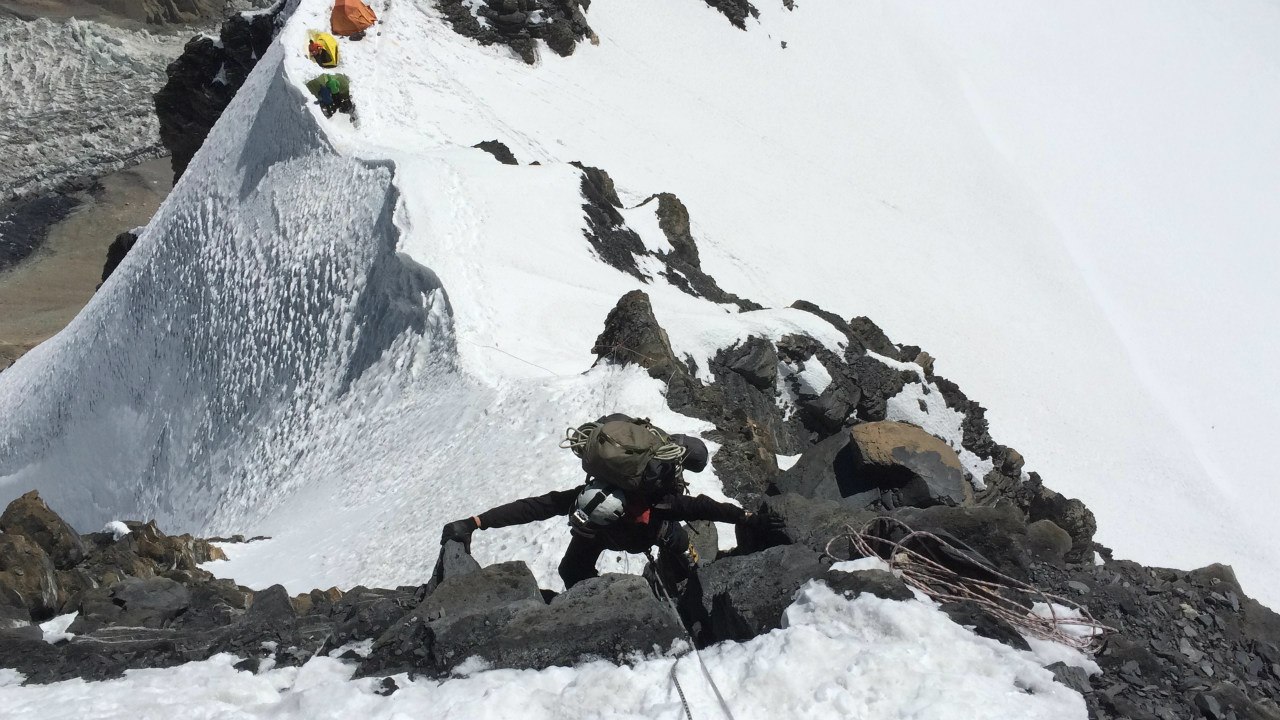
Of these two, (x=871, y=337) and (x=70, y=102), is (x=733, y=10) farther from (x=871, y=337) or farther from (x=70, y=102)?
(x=70, y=102)

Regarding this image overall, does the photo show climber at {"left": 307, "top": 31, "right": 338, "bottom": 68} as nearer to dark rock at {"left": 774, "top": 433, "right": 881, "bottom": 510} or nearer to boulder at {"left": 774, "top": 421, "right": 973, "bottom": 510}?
dark rock at {"left": 774, "top": 433, "right": 881, "bottom": 510}

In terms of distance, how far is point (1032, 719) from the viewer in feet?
13.9

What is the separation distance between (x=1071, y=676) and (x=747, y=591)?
1727mm

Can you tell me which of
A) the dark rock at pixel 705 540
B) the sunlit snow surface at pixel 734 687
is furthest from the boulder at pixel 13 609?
the dark rock at pixel 705 540

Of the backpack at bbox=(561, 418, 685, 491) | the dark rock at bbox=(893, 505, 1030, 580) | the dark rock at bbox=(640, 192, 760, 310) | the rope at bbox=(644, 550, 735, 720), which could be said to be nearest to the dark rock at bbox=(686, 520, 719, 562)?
the backpack at bbox=(561, 418, 685, 491)

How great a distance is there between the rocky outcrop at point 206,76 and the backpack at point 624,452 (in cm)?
2523

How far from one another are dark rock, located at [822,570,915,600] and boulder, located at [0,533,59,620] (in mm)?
5495

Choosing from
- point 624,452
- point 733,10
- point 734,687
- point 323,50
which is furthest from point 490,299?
point 733,10

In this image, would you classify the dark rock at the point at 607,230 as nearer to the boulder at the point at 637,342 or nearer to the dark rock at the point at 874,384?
the dark rock at the point at 874,384

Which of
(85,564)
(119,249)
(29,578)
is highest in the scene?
(29,578)

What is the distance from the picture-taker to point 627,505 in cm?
595

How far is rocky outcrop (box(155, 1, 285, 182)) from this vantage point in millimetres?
27609

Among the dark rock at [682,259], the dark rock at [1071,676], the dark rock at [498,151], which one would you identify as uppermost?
the dark rock at [1071,676]

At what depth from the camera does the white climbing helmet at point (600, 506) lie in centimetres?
583
